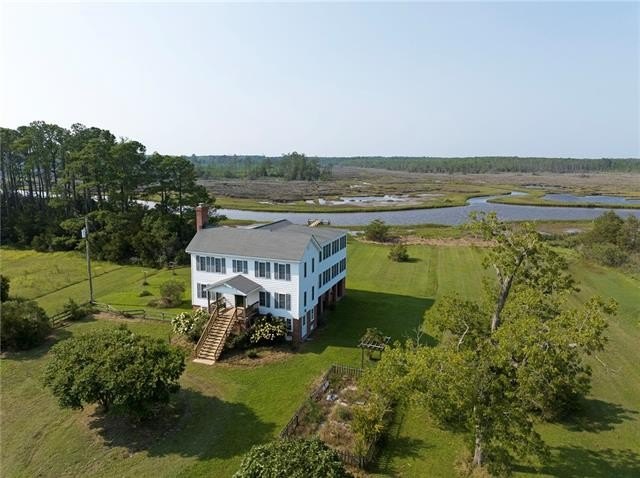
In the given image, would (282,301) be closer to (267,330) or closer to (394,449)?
(267,330)

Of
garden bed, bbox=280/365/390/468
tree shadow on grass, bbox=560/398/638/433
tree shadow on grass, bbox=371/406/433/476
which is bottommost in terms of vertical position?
tree shadow on grass, bbox=560/398/638/433

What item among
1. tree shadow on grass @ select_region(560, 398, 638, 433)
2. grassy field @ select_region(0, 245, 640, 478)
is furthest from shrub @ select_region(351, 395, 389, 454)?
tree shadow on grass @ select_region(560, 398, 638, 433)

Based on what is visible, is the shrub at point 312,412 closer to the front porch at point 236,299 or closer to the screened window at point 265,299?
the front porch at point 236,299

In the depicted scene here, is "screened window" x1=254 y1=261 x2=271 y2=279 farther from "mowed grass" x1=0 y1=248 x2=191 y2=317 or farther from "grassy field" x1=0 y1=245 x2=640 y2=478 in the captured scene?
"mowed grass" x1=0 y1=248 x2=191 y2=317

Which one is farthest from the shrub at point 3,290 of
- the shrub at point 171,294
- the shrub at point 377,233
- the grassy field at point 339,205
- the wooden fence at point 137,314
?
the grassy field at point 339,205

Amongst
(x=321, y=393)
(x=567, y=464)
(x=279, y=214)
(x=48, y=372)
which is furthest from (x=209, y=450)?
(x=279, y=214)

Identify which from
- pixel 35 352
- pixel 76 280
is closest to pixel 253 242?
pixel 35 352

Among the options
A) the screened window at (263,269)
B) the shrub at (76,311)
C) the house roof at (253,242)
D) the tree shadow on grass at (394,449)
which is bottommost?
the tree shadow on grass at (394,449)

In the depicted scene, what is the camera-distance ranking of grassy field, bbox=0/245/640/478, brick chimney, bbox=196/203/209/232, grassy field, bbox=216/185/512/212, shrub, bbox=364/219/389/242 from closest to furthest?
grassy field, bbox=0/245/640/478 → brick chimney, bbox=196/203/209/232 → shrub, bbox=364/219/389/242 → grassy field, bbox=216/185/512/212

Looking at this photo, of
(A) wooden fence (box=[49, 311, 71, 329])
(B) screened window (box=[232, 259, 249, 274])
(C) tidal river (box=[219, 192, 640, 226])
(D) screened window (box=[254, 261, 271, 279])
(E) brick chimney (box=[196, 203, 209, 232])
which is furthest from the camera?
(C) tidal river (box=[219, 192, 640, 226])
